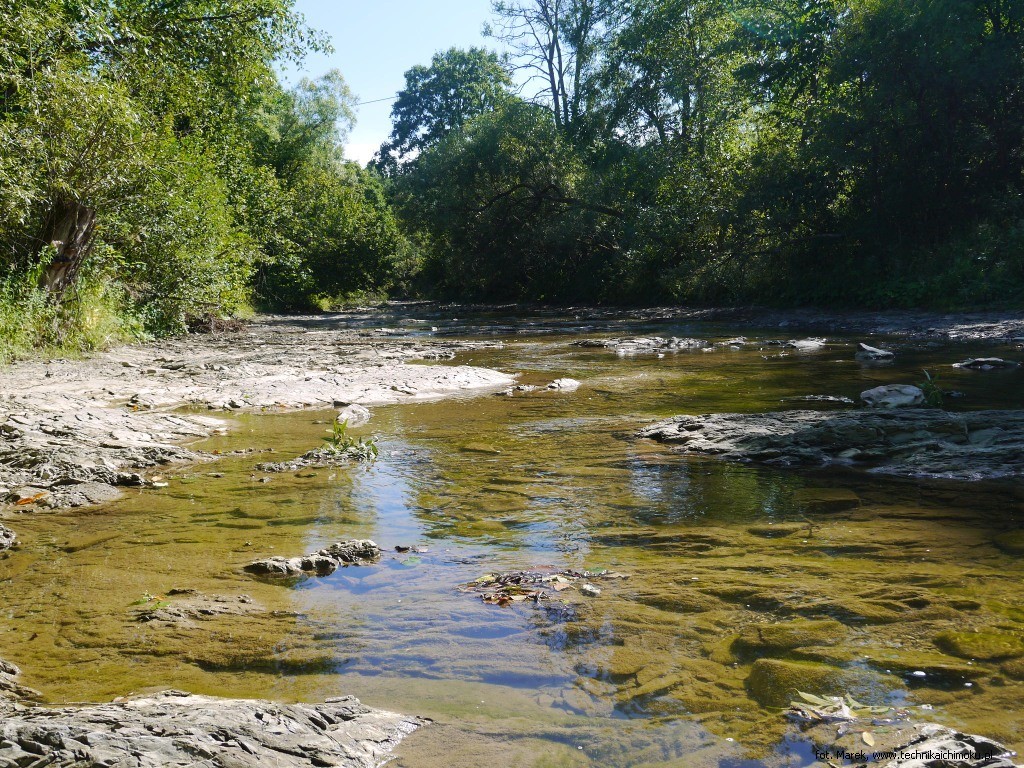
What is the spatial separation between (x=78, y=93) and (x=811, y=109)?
56.0 feet

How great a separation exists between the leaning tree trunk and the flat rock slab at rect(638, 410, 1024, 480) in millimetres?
10754

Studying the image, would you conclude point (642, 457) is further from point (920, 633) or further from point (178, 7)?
point (178, 7)

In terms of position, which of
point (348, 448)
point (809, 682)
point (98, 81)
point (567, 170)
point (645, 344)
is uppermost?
point (567, 170)

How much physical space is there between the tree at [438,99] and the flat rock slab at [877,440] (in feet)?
161

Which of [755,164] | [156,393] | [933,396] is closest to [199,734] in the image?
[933,396]

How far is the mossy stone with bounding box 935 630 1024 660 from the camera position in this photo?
2801 mm

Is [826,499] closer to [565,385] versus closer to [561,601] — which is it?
[561,601]

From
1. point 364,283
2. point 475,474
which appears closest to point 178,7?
point 475,474

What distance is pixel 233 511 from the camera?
500 cm

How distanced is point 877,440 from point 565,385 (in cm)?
485

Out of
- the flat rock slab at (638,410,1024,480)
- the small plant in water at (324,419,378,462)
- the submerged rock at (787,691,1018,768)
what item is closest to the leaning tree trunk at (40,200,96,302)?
the small plant in water at (324,419,378,462)

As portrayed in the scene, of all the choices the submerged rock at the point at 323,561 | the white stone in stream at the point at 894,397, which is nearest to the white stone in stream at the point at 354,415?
the submerged rock at the point at 323,561

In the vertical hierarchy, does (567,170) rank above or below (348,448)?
above

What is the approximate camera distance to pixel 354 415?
847 cm
